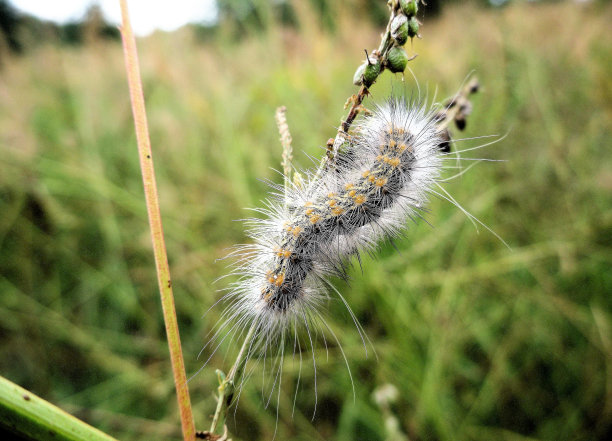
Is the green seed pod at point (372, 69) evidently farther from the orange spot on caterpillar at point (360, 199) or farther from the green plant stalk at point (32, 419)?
the green plant stalk at point (32, 419)

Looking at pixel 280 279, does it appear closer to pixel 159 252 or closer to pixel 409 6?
pixel 159 252

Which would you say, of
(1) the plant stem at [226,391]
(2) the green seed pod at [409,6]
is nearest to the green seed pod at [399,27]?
(2) the green seed pod at [409,6]

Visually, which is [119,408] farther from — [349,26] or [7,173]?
[349,26]

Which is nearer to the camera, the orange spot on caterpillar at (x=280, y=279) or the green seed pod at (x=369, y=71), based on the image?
the green seed pod at (x=369, y=71)

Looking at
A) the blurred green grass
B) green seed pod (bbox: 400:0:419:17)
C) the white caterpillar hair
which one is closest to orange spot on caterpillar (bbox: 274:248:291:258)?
the white caterpillar hair

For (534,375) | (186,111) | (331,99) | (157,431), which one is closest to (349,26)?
(331,99)

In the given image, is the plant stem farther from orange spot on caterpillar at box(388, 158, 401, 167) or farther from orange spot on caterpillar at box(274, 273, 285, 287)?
orange spot on caterpillar at box(388, 158, 401, 167)

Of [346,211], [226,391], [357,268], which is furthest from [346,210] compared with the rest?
[357,268]
